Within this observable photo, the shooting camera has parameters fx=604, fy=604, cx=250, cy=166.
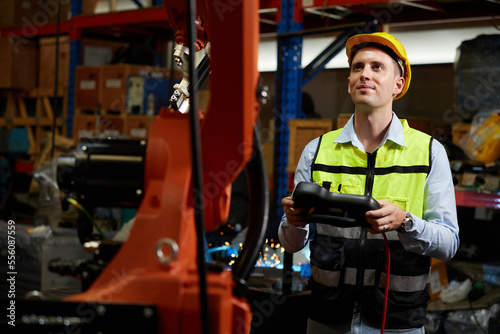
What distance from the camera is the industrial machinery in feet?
3.33

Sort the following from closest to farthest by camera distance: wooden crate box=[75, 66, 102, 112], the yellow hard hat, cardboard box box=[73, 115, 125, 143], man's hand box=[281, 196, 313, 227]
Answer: man's hand box=[281, 196, 313, 227]
the yellow hard hat
cardboard box box=[73, 115, 125, 143]
wooden crate box=[75, 66, 102, 112]

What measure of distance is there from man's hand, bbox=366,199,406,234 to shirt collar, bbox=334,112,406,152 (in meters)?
0.36

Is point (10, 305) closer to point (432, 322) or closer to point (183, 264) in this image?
point (183, 264)

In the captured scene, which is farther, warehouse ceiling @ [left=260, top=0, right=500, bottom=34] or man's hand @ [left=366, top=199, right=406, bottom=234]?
warehouse ceiling @ [left=260, top=0, right=500, bottom=34]

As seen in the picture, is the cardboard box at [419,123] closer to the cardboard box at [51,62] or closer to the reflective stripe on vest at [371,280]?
the reflective stripe on vest at [371,280]

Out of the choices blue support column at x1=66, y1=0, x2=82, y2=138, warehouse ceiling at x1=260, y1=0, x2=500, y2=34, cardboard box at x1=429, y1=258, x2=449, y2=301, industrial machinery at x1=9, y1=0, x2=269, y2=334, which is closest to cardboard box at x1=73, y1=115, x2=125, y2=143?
blue support column at x1=66, y1=0, x2=82, y2=138

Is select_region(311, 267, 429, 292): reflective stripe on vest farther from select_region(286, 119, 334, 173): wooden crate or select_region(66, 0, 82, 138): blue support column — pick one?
select_region(66, 0, 82, 138): blue support column

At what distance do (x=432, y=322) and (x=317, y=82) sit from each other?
4.97 metres

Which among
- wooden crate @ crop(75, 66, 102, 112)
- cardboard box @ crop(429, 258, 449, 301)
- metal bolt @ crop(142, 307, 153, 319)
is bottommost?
cardboard box @ crop(429, 258, 449, 301)

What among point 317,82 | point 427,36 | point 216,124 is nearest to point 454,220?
point 216,124

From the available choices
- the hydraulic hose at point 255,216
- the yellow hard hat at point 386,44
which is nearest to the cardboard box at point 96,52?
the yellow hard hat at point 386,44

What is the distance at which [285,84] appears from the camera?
239 inches

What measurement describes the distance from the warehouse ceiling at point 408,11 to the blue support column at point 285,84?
0.19 meters

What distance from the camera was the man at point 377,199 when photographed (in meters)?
1.97
